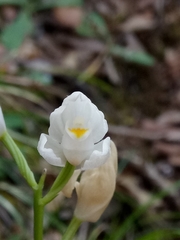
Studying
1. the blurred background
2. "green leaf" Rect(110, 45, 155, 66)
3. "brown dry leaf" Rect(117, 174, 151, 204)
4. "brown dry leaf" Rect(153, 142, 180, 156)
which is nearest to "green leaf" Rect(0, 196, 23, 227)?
the blurred background

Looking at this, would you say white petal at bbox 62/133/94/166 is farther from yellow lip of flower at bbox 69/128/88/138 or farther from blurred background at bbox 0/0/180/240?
blurred background at bbox 0/0/180/240

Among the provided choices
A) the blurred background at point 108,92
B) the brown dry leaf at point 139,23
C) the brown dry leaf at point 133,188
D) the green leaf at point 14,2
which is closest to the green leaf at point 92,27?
the blurred background at point 108,92

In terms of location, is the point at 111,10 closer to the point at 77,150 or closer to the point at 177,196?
the point at 177,196

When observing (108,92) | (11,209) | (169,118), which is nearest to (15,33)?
(108,92)

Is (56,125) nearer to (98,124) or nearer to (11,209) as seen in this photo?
(98,124)

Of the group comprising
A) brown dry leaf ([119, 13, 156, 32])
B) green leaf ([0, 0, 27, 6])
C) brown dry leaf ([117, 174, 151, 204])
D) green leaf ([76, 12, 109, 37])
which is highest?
brown dry leaf ([119, 13, 156, 32])

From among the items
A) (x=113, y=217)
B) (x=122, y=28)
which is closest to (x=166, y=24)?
(x=122, y=28)
